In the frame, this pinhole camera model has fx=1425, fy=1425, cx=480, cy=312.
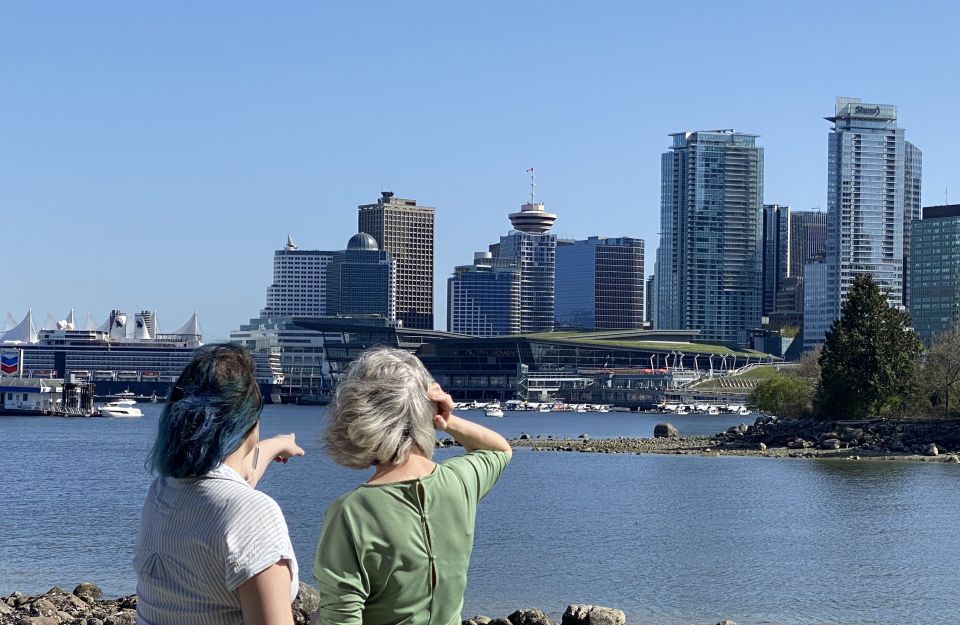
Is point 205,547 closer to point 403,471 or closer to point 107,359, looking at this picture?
point 403,471

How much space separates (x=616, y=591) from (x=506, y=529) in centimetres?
947

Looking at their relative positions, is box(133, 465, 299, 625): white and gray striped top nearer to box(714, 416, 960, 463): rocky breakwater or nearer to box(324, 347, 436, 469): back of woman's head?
box(324, 347, 436, 469): back of woman's head

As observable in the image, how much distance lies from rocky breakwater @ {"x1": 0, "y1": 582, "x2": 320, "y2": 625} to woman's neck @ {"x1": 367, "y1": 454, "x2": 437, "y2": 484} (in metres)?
10.6

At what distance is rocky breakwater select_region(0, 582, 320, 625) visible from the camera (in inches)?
592

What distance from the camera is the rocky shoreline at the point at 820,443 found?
54.8 metres

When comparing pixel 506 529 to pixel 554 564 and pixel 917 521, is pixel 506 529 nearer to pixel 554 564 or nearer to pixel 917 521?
pixel 554 564

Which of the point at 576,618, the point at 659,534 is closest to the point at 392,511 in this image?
the point at 576,618

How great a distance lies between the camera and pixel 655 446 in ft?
223

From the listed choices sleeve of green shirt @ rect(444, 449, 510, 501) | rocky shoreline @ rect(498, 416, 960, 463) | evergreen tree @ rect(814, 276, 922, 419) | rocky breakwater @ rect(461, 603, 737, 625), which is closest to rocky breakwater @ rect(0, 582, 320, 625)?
rocky breakwater @ rect(461, 603, 737, 625)

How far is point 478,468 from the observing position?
4.07 meters

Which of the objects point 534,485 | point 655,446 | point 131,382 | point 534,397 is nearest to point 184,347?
point 131,382

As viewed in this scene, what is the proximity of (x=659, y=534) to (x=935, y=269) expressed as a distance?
166993mm

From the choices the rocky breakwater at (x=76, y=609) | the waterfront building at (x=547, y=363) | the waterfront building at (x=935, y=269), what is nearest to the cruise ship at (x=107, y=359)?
the waterfront building at (x=547, y=363)

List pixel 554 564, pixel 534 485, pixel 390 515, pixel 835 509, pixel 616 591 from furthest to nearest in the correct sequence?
1. pixel 534 485
2. pixel 835 509
3. pixel 554 564
4. pixel 616 591
5. pixel 390 515
